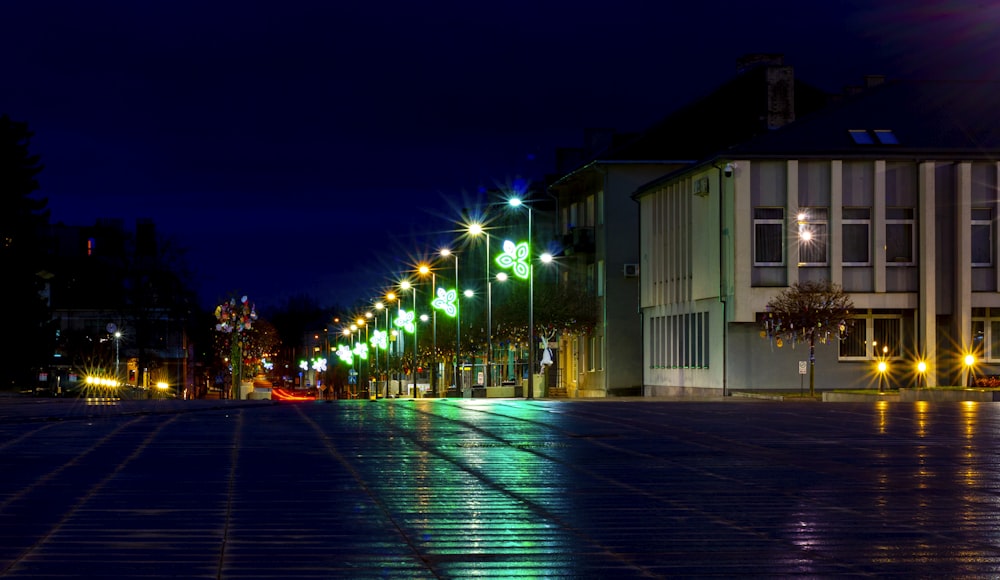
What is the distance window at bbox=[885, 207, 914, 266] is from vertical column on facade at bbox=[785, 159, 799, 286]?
3.67 m

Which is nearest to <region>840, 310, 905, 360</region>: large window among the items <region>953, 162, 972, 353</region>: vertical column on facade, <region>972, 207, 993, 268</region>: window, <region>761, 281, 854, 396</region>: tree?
<region>953, 162, 972, 353</region>: vertical column on facade

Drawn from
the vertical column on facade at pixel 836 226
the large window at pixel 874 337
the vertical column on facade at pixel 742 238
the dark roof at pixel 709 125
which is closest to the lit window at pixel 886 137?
the vertical column on facade at pixel 836 226

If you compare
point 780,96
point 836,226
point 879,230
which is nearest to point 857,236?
point 879,230

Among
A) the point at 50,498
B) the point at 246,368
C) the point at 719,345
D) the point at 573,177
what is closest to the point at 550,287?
the point at 573,177

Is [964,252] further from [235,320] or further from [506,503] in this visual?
[506,503]

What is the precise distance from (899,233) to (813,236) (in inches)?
135

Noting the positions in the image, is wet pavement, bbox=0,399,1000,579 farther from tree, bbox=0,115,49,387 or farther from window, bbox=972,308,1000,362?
tree, bbox=0,115,49,387

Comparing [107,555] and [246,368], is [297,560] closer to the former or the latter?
[107,555]

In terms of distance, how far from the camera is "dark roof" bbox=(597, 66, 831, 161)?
80875 mm

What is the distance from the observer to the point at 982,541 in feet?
41.6

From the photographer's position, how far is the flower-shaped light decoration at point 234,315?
9175 centimetres

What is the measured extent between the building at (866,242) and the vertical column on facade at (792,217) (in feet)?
0.17

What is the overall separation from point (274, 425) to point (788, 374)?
32447 millimetres

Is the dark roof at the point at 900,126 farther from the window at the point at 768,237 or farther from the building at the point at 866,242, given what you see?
the window at the point at 768,237
